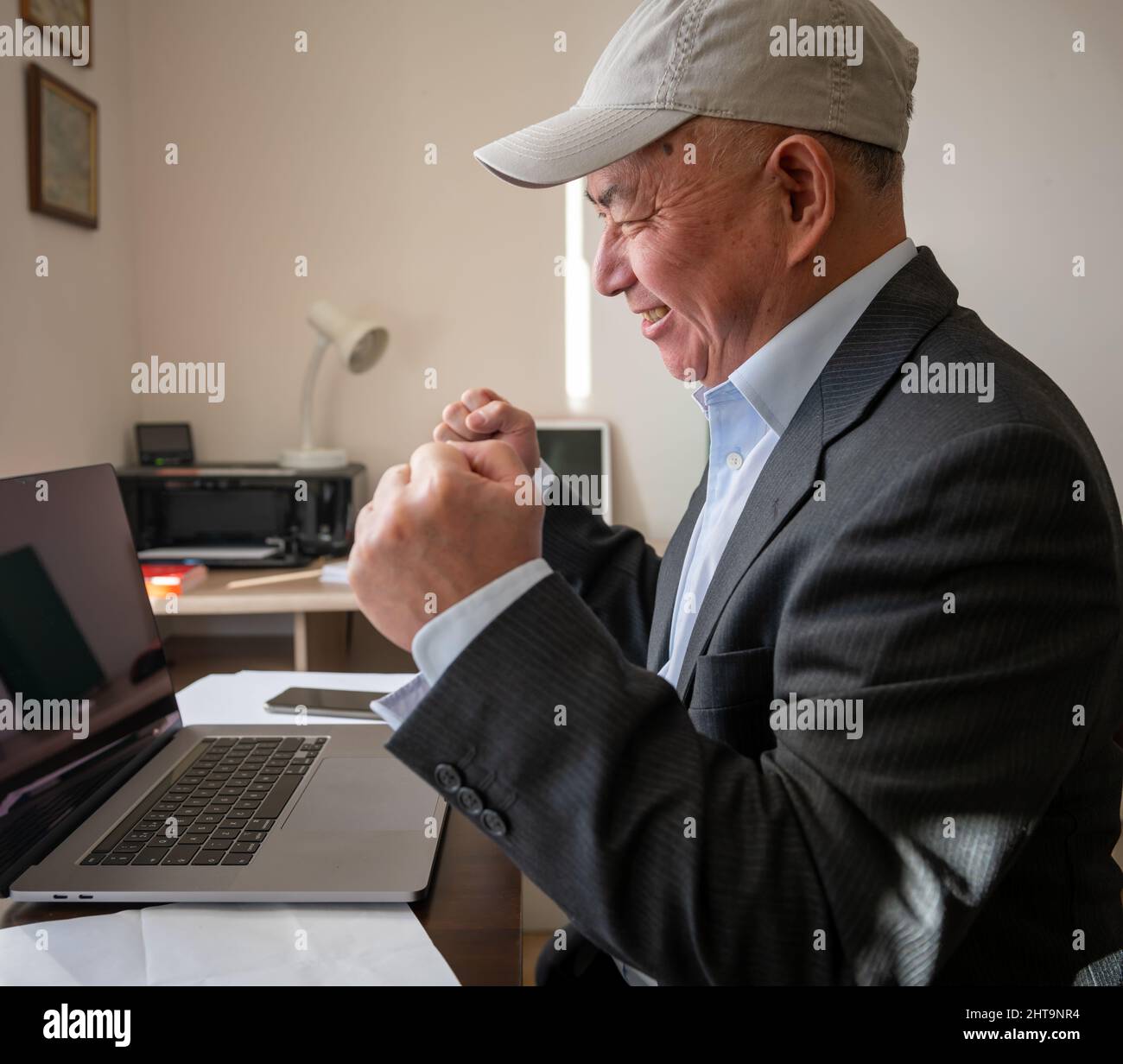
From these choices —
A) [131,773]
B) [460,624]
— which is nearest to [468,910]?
[460,624]

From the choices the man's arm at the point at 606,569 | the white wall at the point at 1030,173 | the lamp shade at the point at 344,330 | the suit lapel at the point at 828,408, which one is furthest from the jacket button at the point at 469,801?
the white wall at the point at 1030,173

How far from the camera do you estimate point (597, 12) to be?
2693mm

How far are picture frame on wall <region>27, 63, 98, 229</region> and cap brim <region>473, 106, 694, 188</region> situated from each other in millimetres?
1791

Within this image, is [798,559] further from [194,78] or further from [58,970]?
[194,78]

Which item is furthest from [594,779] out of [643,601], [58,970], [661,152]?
[643,601]

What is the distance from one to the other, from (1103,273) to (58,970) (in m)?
2.93

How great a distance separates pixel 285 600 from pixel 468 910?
156 cm

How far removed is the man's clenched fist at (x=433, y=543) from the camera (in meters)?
0.61

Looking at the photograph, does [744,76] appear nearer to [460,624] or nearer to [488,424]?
[488,424]

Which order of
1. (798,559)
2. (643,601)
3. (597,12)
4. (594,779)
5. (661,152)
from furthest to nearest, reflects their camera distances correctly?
(597,12) < (643,601) < (661,152) < (798,559) < (594,779)

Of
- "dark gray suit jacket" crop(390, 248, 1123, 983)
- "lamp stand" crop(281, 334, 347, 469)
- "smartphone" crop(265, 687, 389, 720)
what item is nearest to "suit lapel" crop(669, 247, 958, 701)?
"dark gray suit jacket" crop(390, 248, 1123, 983)

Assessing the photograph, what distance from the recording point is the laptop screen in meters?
0.80

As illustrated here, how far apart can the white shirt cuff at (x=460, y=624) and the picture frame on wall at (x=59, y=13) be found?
219 centimetres

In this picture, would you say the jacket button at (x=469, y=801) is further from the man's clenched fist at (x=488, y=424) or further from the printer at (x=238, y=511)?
the printer at (x=238, y=511)
